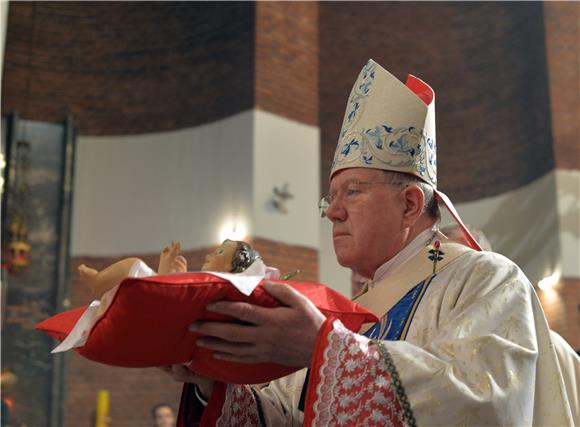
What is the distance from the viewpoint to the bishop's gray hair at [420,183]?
251cm

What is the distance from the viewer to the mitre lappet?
8.30 ft

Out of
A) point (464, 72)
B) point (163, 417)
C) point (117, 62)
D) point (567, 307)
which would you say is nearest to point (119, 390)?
point (163, 417)

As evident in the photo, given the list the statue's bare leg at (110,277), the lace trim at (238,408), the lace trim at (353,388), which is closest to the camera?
the lace trim at (353,388)

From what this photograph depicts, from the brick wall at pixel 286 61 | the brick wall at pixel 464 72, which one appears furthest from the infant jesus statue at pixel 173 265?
the brick wall at pixel 464 72

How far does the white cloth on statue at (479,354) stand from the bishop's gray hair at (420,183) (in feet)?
0.80

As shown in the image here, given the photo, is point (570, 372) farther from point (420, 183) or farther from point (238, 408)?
point (238, 408)

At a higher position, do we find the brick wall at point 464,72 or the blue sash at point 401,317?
the brick wall at point 464,72

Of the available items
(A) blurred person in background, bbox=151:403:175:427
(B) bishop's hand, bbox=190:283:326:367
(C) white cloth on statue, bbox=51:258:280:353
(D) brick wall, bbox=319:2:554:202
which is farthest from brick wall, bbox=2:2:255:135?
(B) bishop's hand, bbox=190:283:326:367

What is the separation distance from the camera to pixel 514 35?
1044cm

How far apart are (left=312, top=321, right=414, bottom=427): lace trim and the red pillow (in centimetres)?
10

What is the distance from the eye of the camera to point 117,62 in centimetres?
994

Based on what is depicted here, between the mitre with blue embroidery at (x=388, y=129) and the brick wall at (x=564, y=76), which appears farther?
the brick wall at (x=564, y=76)

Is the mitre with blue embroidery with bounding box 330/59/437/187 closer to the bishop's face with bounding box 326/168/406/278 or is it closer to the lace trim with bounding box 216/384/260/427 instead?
the bishop's face with bounding box 326/168/406/278

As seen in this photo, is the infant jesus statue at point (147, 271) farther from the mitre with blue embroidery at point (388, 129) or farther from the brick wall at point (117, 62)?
the brick wall at point (117, 62)
